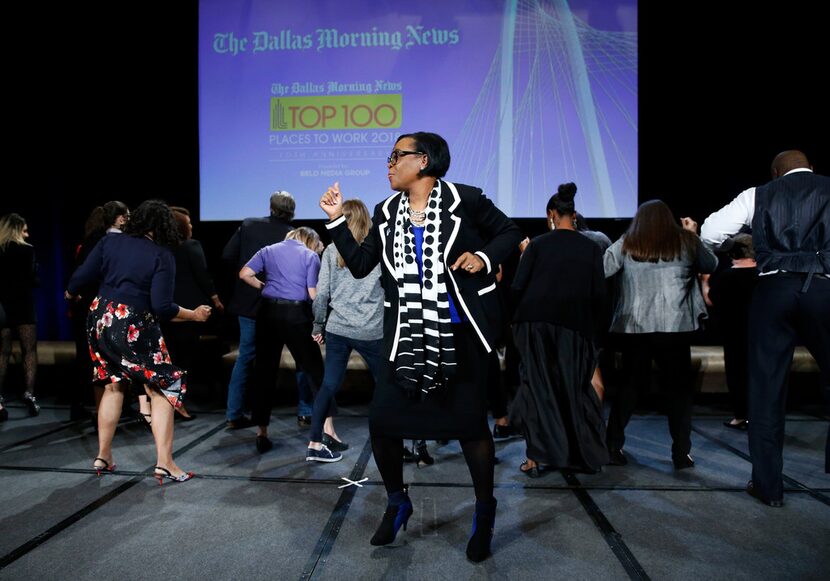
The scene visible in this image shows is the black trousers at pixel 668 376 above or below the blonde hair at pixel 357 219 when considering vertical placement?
below

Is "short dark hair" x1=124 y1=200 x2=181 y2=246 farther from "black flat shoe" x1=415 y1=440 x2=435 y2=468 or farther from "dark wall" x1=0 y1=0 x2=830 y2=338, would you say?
"dark wall" x1=0 y1=0 x2=830 y2=338

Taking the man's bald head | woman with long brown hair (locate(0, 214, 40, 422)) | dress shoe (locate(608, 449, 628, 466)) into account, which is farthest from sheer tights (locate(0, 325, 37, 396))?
the man's bald head

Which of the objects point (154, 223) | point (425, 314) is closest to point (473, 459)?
point (425, 314)

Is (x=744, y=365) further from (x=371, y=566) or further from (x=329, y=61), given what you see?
(x=329, y=61)

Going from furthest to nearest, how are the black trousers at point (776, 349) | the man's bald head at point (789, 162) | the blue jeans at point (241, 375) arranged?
the blue jeans at point (241, 375)
the man's bald head at point (789, 162)
the black trousers at point (776, 349)

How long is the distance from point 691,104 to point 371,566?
4.93m

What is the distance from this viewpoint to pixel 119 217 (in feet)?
11.4

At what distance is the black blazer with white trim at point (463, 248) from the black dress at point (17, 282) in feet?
11.8

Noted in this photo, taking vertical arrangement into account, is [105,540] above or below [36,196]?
below

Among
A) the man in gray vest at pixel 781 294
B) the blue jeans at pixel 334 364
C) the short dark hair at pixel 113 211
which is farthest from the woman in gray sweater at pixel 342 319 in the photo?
the man in gray vest at pixel 781 294

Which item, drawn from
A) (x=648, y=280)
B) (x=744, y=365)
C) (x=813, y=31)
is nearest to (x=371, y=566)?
(x=648, y=280)

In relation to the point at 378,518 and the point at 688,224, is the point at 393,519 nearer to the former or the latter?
the point at 378,518

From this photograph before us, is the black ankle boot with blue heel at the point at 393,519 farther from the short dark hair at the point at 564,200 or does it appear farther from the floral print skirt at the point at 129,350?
the short dark hair at the point at 564,200

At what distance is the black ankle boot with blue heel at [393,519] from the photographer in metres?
2.16
